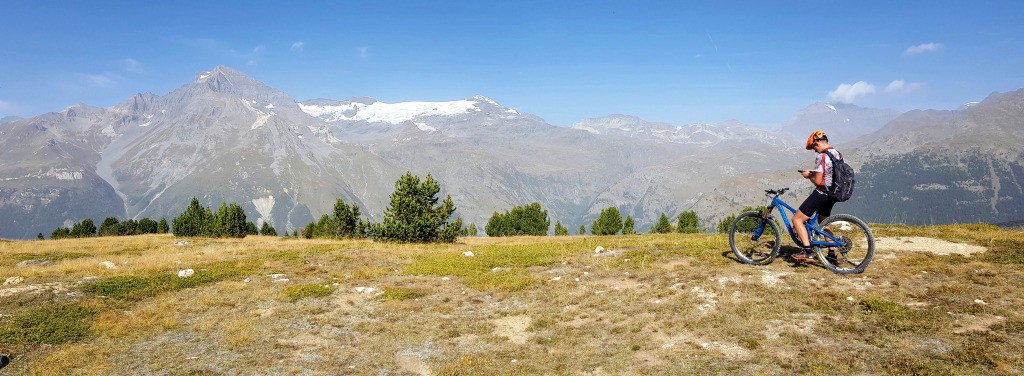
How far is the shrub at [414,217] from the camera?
35.9 metres

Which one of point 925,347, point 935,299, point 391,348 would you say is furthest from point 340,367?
point 935,299

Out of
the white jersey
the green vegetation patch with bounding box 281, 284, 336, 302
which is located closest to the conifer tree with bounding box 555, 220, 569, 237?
the green vegetation patch with bounding box 281, 284, 336, 302

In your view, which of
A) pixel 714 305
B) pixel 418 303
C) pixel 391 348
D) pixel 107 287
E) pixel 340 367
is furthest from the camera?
pixel 107 287

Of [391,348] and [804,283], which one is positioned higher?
[804,283]

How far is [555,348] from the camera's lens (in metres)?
10.1

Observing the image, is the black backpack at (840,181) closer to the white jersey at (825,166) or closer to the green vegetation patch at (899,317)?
the white jersey at (825,166)

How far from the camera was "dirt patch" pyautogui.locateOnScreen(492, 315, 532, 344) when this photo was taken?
10.9 m

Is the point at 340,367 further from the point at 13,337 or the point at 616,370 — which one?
the point at 13,337

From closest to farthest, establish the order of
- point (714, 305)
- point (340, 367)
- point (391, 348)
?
point (340, 367) → point (391, 348) → point (714, 305)

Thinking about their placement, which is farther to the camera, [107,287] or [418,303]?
[107,287]

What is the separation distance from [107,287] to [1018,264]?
2739cm

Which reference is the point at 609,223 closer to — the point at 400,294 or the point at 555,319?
the point at 400,294

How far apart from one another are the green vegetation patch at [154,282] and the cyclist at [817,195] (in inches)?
786

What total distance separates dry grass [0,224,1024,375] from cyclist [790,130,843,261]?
1004 millimetres
